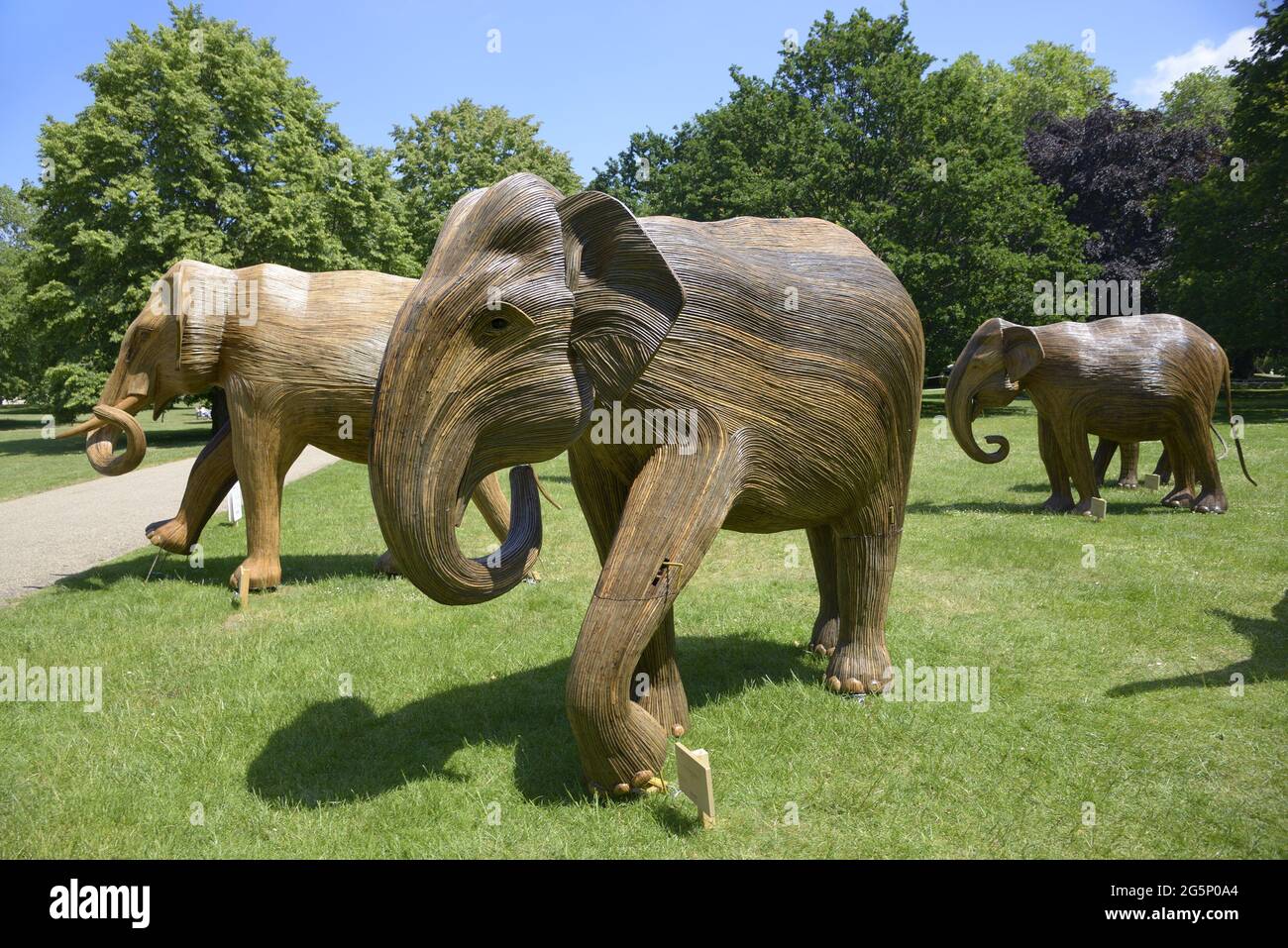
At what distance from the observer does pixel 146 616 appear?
6852mm

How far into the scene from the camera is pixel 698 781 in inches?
132

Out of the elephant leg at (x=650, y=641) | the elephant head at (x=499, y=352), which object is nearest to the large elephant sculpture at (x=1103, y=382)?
the elephant leg at (x=650, y=641)

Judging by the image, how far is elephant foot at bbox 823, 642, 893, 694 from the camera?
469cm

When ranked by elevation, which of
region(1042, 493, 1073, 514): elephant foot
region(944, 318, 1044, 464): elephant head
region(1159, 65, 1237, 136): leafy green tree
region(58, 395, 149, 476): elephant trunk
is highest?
region(1159, 65, 1237, 136): leafy green tree

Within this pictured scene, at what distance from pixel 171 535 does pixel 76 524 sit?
205 inches

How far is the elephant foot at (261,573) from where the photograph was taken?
7488 millimetres

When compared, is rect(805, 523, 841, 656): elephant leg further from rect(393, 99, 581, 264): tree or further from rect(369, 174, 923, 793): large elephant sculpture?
rect(393, 99, 581, 264): tree

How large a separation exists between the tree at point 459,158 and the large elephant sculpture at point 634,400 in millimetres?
29908

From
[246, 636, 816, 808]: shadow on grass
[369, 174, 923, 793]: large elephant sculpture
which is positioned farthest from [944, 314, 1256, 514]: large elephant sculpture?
[369, 174, 923, 793]: large elephant sculpture

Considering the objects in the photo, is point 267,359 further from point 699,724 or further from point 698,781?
point 698,781

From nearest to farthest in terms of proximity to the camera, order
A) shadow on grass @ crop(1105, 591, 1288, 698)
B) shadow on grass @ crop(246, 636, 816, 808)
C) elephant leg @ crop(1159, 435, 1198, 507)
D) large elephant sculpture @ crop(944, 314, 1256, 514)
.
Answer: shadow on grass @ crop(246, 636, 816, 808)
shadow on grass @ crop(1105, 591, 1288, 698)
large elephant sculpture @ crop(944, 314, 1256, 514)
elephant leg @ crop(1159, 435, 1198, 507)

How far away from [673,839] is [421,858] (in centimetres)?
98

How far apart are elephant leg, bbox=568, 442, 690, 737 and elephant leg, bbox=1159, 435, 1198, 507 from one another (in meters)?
8.99

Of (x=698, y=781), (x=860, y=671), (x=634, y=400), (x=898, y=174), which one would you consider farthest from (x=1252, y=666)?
(x=898, y=174)
